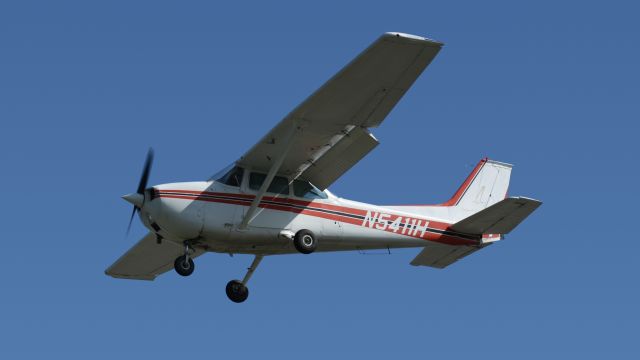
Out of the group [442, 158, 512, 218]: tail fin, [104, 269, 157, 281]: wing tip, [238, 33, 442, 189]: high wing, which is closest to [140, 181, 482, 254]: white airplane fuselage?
[238, 33, 442, 189]: high wing

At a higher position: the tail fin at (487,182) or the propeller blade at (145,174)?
the tail fin at (487,182)

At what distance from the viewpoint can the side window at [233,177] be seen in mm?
19656

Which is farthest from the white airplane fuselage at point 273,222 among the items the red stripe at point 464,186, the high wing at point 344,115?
the red stripe at point 464,186

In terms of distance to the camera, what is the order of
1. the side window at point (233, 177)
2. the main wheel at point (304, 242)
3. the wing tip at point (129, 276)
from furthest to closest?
the wing tip at point (129, 276), the side window at point (233, 177), the main wheel at point (304, 242)

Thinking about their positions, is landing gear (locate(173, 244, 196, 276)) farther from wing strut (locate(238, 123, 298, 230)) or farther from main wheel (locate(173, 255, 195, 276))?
wing strut (locate(238, 123, 298, 230))

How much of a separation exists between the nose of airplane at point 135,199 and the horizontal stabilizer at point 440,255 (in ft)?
17.9

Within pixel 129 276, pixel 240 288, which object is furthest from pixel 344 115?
pixel 129 276

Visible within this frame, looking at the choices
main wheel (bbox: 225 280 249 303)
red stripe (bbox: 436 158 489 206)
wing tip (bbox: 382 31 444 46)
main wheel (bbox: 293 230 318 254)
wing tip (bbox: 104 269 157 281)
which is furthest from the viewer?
wing tip (bbox: 104 269 157 281)

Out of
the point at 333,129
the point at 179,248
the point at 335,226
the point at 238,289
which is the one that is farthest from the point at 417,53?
the point at 179,248

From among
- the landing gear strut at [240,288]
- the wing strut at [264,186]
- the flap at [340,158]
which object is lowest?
the landing gear strut at [240,288]

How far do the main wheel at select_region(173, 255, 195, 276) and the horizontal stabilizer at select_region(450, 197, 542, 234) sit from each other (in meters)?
5.02

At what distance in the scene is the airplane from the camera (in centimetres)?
1823

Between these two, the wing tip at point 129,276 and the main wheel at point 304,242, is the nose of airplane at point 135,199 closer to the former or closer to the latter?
the main wheel at point 304,242

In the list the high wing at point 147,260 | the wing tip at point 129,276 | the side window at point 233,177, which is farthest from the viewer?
the wing tip at point 129,276
